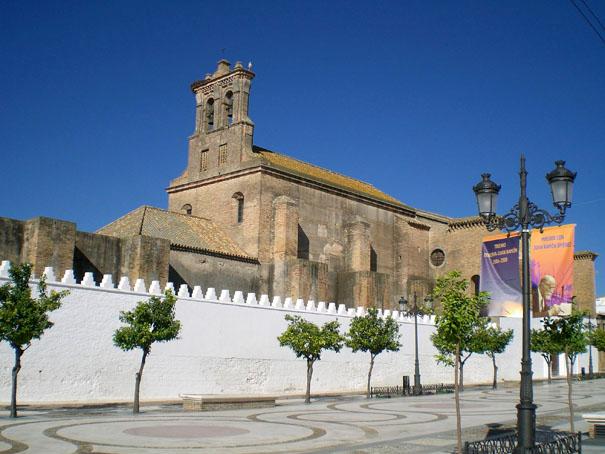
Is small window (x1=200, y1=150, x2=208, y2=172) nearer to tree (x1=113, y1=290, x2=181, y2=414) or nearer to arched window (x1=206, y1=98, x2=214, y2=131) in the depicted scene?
arched window (x1=206, y1=98, x2=214, y2=131)

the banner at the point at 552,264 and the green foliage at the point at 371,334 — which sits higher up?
the banner at the point at 552,264

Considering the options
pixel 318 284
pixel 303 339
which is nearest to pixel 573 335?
pixel 303 339

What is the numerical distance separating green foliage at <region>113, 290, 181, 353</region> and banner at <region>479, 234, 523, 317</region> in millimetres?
13411

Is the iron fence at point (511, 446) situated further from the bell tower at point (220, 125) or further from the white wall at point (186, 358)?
the bell tower at point (220, 125)

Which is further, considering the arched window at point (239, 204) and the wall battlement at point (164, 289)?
the arched window at point (239, 204)

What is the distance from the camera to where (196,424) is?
1402 cm

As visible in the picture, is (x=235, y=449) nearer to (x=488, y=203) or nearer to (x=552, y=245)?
(x=488, y=203)

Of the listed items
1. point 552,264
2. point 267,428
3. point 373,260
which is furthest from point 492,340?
point 267,428

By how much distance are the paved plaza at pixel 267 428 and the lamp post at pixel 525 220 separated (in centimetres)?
194

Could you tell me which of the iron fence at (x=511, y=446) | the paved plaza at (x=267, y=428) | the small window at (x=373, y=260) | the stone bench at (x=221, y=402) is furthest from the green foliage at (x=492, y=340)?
the iron fence at (x=511, y=446)

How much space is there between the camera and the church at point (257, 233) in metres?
24.3

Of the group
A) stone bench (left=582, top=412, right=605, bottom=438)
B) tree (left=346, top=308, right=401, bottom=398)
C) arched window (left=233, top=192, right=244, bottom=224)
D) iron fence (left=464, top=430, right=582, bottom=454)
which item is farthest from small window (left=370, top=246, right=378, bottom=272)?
iron fence (left=464, top=430, right=582, bottom=454)

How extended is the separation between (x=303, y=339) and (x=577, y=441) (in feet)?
39.7

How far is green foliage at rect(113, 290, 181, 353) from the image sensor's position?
17109 mm
